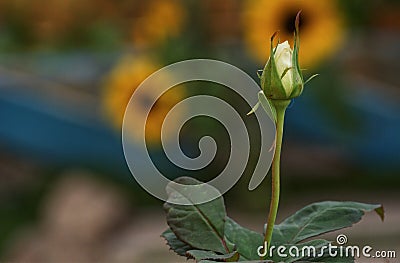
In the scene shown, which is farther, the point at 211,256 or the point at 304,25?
the point at 304,25

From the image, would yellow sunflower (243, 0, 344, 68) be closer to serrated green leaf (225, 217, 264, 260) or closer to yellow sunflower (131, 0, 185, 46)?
yellow sunflower (131, 0, 185, 46)

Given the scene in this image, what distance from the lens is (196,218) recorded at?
0.32 metres

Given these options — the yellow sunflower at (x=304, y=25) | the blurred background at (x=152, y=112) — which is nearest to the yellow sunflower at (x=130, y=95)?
the blurred background at (x=152, y=112)

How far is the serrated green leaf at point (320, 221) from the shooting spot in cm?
31

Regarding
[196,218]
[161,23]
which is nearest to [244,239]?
[196,218]

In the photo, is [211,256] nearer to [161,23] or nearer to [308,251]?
[308,251]

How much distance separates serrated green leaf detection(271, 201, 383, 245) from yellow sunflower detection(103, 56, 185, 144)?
967 millimetres

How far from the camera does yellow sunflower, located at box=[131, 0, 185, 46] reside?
153 cm

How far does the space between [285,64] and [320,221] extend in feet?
0.20

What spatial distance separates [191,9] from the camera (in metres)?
1.60

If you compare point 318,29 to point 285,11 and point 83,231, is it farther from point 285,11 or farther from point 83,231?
point 83,231

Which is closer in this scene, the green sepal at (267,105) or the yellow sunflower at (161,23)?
the green sepal at (267,105)

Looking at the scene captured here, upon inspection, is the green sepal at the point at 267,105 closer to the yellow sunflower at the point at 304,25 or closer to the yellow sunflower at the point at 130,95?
the yellow sunflower at the point at 130,95

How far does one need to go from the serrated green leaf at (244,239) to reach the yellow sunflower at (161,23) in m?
1.18
